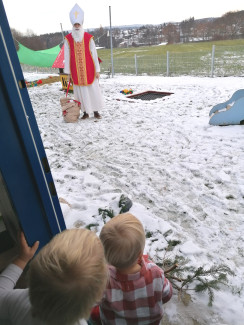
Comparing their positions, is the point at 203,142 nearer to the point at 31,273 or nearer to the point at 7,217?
the point at 7,217

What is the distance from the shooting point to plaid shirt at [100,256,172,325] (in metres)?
1.19

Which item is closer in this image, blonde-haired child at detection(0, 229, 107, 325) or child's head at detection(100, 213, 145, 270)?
blonde-haired child at detection(0, 229, 107, 325)

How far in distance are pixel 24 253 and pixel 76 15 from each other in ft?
16.3

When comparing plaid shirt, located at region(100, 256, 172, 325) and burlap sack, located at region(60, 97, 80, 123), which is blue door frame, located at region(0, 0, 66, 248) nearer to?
plaid shirt, located at region(100, 256, 172, 325)

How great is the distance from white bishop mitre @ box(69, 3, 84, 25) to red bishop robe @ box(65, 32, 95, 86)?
0.25m

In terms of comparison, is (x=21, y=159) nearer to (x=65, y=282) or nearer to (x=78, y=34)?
(x=65, y=282)

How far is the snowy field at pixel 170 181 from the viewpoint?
197cm

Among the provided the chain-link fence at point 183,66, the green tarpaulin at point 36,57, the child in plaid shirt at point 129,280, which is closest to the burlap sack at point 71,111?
the child in plaid shirt at point 129,280

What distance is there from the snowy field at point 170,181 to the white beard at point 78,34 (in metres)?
1.65

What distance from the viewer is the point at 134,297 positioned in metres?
1.21

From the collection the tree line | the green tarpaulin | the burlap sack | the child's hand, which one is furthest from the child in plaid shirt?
the tree line

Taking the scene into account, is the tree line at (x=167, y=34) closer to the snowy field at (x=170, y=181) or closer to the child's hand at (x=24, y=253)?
the snowy field at (x=170, y=181)

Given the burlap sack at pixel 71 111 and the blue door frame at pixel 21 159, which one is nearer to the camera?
the blue door frame at pixel 21 159

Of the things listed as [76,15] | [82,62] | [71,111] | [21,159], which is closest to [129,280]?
[21,159]
